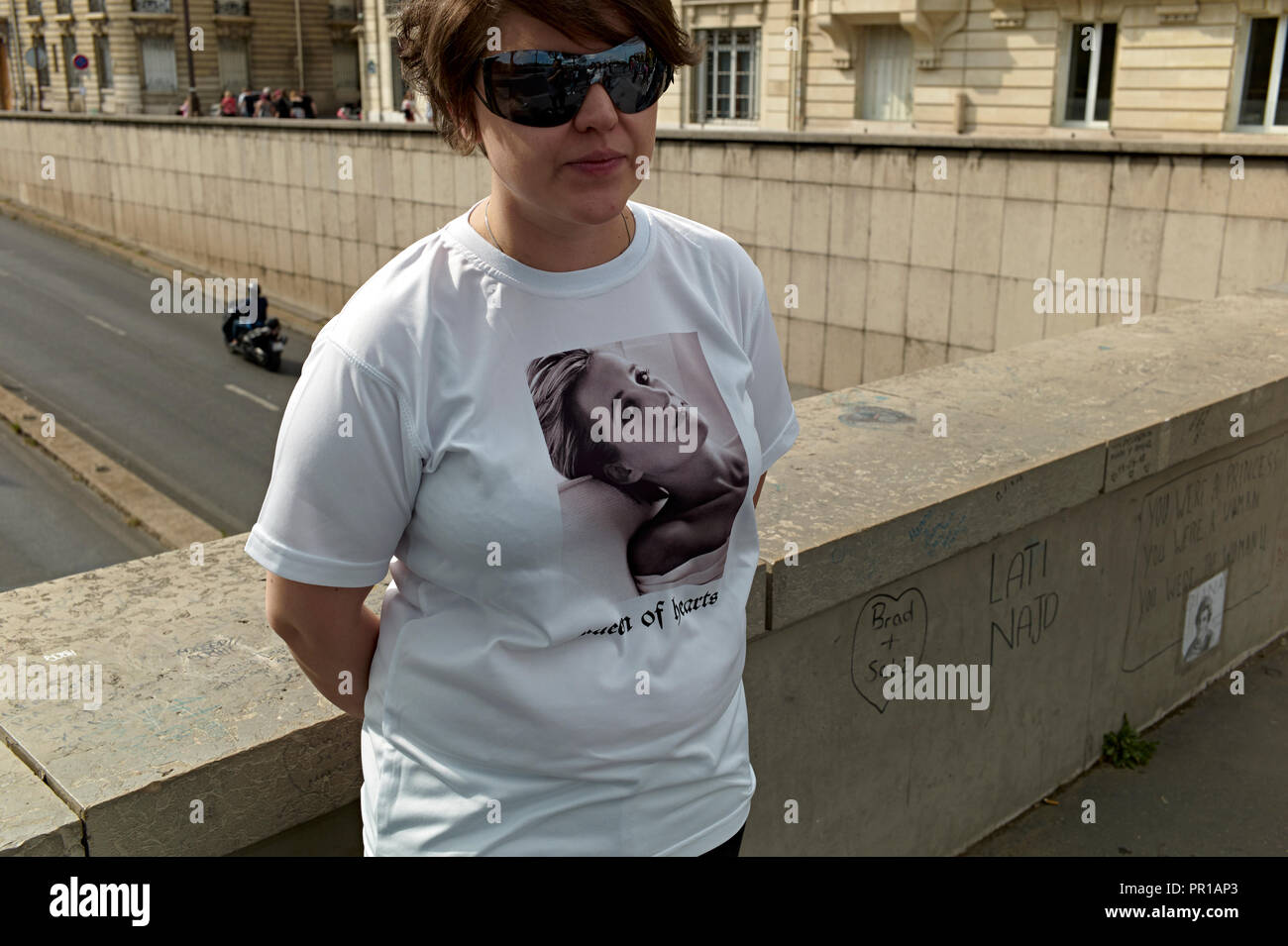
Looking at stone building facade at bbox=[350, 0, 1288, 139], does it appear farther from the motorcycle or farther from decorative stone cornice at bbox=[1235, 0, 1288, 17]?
the motorcycle

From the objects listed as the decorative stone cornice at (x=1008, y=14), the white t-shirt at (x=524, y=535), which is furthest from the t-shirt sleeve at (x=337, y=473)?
the decorative stone cornice at (x=1008, y=14)

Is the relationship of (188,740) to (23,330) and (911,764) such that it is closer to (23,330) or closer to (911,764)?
(911,764)

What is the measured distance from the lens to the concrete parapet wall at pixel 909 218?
10.3 metres

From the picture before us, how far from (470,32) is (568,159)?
0.66ft

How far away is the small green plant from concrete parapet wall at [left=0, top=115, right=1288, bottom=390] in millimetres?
7102

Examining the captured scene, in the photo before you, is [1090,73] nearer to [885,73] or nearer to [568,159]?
[885,73]

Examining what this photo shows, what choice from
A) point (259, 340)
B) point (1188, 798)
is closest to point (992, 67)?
point (259, 340)

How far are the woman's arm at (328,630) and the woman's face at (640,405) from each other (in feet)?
1.28

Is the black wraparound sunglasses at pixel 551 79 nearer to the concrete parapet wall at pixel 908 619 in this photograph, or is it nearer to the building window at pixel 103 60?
the concrete parapet wall at pixel 908 619

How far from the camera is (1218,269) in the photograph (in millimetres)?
10195

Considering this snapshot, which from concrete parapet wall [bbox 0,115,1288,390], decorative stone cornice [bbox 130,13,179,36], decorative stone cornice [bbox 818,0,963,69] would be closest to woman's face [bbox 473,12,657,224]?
concrete parapet wall [bbox 0,115,1288,390]

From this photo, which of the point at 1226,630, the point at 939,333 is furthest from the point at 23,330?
the point at 1226,630

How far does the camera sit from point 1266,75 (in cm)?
1927
